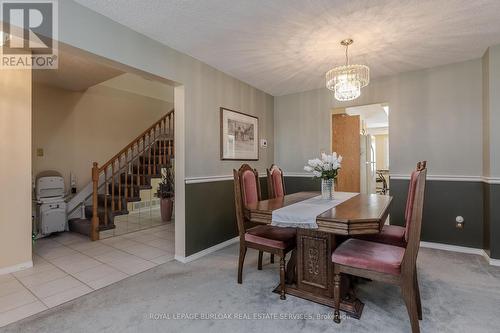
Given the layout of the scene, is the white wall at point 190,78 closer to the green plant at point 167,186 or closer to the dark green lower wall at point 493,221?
the green plant at point 167,186

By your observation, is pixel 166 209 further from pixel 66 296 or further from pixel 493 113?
pixel 493 113

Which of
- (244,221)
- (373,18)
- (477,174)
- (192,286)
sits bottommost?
(192,286)

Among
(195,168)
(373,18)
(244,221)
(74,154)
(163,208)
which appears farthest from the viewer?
(163,208)

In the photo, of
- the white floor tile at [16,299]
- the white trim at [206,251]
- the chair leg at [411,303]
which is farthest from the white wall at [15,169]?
the chair leg at [411,303]

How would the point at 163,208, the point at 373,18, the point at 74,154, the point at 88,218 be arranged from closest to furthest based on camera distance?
the point at 373,18, the point at 88,218, the point at 74,154, the point at 163,208

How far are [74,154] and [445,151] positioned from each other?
6.08 m

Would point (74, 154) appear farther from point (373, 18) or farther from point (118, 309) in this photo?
point (373, 18)

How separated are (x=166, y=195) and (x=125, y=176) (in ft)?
2.92

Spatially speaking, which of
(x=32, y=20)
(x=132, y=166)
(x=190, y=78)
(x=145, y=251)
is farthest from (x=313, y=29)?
(x=132, y=166)

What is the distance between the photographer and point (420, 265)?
9.08ft

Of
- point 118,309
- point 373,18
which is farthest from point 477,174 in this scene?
point 118,309

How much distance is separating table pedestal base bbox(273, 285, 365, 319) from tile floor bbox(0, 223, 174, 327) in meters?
1.64

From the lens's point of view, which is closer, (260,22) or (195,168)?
(260,22)

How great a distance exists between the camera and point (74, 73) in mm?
3822
